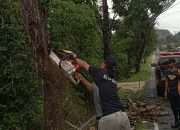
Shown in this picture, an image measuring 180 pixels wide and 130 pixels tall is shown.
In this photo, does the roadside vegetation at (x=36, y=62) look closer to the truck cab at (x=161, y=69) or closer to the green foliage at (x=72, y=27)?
the green foliage at (x=72, y=27)

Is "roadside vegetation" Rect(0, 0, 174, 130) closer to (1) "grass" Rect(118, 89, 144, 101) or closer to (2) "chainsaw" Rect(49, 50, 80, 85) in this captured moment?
(2) "chainsaw" Rect(49, 50, 80, 85)

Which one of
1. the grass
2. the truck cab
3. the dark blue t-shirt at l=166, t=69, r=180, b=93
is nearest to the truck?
the truck cab

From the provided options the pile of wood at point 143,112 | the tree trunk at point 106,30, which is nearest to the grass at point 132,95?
the tree trunk at point 106,30

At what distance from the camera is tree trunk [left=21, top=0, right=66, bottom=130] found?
290 inches

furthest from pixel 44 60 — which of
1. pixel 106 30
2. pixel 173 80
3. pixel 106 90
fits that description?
pixel 106 30

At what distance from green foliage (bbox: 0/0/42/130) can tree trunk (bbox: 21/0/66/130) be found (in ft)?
8.09

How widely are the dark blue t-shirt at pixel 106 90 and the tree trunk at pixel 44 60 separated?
73cm

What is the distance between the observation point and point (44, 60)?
299 inches

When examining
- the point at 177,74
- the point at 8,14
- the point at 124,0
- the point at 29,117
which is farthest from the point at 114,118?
the point at 124,0

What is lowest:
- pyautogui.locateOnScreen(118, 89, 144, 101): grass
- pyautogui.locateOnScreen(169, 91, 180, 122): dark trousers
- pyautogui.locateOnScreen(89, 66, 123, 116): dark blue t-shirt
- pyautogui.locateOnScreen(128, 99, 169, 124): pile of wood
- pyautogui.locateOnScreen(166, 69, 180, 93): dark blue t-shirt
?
pyautogui.locateOnScreen(118, 89, 144, 101): grass

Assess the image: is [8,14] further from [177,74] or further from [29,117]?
[177,74]

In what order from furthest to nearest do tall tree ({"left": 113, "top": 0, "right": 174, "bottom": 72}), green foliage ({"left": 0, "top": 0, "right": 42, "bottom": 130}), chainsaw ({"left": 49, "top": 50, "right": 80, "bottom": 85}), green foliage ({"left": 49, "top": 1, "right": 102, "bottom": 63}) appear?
tall tree ({"left": 113, "top": 0, "right": 174, "bottom": 72}) → green foliage ({"left": 49, "top": 1, "right": 102, "bottom": 63}) → green foliage ({"left": 0, "top": 0, "right": 42, "bottom": 130}) → chainsaw ({"left": 49, "top": 50, "right": 80, "bottom": 85})

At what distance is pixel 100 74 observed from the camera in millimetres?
7543

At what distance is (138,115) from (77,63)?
9.09 meters
